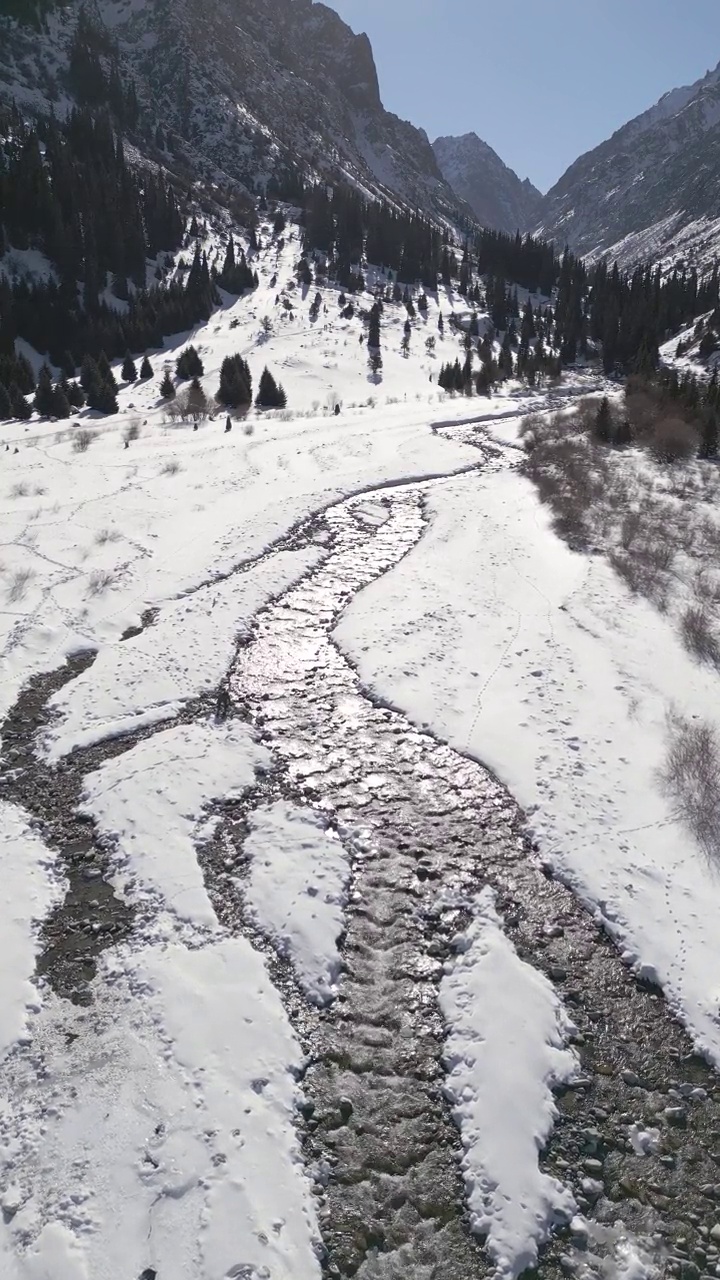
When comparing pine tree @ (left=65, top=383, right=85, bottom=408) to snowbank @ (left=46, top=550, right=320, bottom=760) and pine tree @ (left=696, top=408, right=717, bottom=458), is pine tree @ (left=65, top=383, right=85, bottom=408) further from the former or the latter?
pine tree @ (left=696, top=408, right=717, bottom=458)

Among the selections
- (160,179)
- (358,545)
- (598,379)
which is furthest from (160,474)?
(160,179)

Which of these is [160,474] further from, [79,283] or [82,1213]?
[79,283]

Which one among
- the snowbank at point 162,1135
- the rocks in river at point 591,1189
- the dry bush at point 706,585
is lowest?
the rocks in river at point 591,1189

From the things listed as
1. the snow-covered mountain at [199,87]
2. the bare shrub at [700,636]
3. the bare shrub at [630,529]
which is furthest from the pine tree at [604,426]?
the snow-covered mountain at [199,87]

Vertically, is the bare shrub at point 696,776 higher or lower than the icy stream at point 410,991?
higher

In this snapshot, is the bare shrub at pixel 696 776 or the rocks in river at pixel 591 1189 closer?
the rocks in river at pixel 591 1189

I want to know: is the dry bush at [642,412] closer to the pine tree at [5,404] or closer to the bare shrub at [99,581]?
the bare shrub at [99,581]
